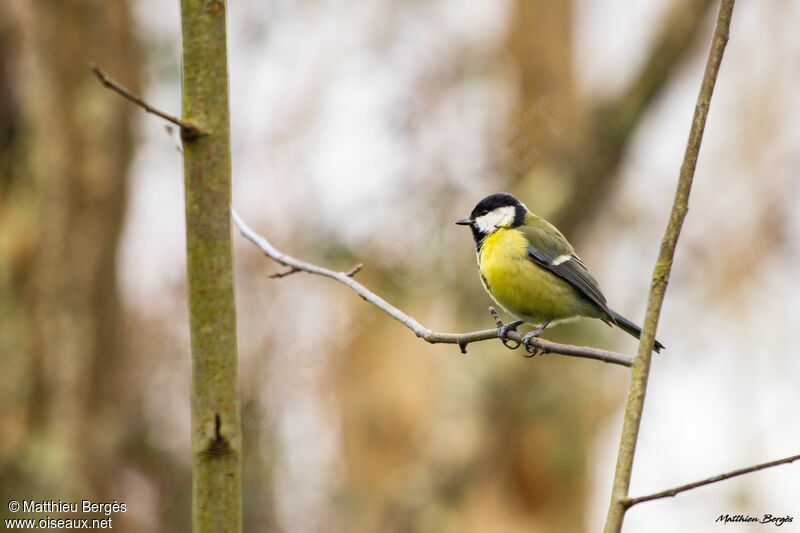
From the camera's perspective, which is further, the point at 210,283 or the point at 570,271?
the point at 570,271

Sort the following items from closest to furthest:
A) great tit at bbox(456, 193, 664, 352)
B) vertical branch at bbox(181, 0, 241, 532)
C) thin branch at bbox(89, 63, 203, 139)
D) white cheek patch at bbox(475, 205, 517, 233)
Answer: thin branch at bbox(89, 63, 203, 139) → vertical branch at bbox(181, 0, 241, 532) → great tit at bbox(456, 193, 664, 352) → white cheek patch at bbox(475, 205, 517, 233)

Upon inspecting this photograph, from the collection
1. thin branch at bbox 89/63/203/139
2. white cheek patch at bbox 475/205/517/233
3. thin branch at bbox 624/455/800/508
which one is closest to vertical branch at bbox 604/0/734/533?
thin branch at bbox 624/455/800/508

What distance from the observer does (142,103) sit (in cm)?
147

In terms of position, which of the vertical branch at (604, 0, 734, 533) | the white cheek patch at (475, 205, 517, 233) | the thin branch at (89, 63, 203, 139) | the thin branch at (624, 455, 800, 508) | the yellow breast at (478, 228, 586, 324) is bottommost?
the thin branch at (624, 455, 800, 508)

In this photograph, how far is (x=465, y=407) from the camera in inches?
268

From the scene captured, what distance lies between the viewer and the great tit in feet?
10.00

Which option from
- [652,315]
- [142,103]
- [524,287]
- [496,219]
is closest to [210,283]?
[142,103]

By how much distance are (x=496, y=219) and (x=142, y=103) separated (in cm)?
219

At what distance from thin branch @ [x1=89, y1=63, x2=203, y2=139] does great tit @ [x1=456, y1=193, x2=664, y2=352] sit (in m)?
1.69

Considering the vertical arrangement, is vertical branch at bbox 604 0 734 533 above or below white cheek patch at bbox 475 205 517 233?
below

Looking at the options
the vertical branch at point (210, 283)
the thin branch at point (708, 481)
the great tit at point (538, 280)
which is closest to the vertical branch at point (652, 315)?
the thin branch at point (708, 481)

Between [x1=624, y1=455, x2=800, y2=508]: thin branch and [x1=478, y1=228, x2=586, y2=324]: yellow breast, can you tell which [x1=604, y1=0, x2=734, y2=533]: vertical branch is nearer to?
[x1=624, y1=455, x2=800, y2=508]: thin branch

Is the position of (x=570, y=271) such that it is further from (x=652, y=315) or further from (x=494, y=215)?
(x=652, y=315)

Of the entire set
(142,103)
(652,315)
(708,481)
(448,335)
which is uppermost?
(142,103)
